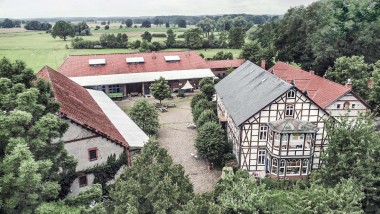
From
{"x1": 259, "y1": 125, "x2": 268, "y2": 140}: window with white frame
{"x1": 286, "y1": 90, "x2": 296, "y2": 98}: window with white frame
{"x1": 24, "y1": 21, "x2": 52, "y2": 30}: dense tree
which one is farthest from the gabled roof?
{"x1": 24, "y1": 21, "x2": 52, "y2": 30}: dense tree

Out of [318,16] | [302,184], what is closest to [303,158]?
[302,184]

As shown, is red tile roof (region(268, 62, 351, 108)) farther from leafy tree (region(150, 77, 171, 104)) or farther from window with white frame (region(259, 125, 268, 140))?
leafy tree (region(150, 77, 171, 104))

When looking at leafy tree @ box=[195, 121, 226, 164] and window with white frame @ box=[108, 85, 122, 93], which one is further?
window with white frame @ box=[108, 85, 122, 93]

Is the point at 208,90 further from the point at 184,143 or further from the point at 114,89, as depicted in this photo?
the point at 114,89

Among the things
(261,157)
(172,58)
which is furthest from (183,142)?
(172,58)

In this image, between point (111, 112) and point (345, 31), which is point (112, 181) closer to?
point (111, 112)

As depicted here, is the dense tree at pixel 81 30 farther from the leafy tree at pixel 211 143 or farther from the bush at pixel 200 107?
the leafy tree at pixel 211 143

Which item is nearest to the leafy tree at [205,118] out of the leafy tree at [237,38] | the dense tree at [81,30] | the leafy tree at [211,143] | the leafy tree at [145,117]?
the leafy tree at [211,143]
